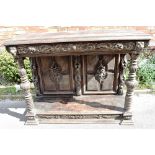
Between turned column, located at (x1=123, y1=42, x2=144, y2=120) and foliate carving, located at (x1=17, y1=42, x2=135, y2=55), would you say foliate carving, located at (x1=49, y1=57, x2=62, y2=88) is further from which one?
turned column, located at (x1=123, y1=42, x2=144, y2=120)

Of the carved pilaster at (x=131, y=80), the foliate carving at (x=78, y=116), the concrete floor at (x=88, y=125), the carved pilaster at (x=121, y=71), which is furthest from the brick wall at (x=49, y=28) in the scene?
the foliate carving at (x=78, y=116)

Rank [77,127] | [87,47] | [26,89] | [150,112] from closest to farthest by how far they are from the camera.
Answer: [87,47] → [26,89] → [77,127] → [150,112]

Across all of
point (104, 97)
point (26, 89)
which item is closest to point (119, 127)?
point (104, 97)

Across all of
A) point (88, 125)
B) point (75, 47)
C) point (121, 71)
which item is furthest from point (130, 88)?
point (75, 47)

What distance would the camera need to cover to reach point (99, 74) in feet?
12.0

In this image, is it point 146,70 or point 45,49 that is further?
point 146,70

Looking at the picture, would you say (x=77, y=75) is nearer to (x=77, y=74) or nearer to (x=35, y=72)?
(x=77, y=74)

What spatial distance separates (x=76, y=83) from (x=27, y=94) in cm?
88

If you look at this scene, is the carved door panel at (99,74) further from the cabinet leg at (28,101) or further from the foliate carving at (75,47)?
the cabinet leg at (28,101)

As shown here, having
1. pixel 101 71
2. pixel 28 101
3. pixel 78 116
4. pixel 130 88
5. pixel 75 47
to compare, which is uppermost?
pixel 75 47

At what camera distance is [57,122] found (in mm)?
3604

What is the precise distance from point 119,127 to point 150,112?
0.69 m

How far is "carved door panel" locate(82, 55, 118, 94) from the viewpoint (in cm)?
357

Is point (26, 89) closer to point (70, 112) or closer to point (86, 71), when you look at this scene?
point (70, 112)
